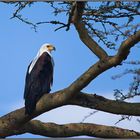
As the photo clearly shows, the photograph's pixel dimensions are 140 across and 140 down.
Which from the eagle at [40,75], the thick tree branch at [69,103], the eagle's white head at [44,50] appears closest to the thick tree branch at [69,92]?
the thick tree branch at [69,103]

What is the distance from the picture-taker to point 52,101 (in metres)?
2.05

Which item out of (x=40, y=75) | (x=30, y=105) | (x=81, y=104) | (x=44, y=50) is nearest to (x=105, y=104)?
(x=81, y=104)

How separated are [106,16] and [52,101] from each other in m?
0.68

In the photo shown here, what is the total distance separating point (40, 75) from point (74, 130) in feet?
1.55

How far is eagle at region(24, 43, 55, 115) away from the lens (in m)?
2.29

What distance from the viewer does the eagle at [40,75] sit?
229 centimetres

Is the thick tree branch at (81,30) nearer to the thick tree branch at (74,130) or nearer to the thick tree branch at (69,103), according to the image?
the thick tree branch at (69,103)

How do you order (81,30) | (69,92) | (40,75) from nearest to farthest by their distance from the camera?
(69,92) → (81,30) → (40,75)

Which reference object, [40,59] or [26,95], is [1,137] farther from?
[40,59]

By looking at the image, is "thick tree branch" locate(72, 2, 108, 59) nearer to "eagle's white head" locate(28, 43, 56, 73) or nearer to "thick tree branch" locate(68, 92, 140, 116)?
"thick tree branch" locate(68, 92, 140, 116)

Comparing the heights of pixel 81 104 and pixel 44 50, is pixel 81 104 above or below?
below

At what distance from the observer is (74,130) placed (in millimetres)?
2174

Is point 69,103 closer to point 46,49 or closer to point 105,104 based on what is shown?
point 105,104

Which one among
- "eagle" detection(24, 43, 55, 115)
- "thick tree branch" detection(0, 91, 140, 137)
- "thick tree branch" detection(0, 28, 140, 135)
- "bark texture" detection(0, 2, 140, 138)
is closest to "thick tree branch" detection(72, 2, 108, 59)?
"bark texture" detection(0, 2, 140, 138)
